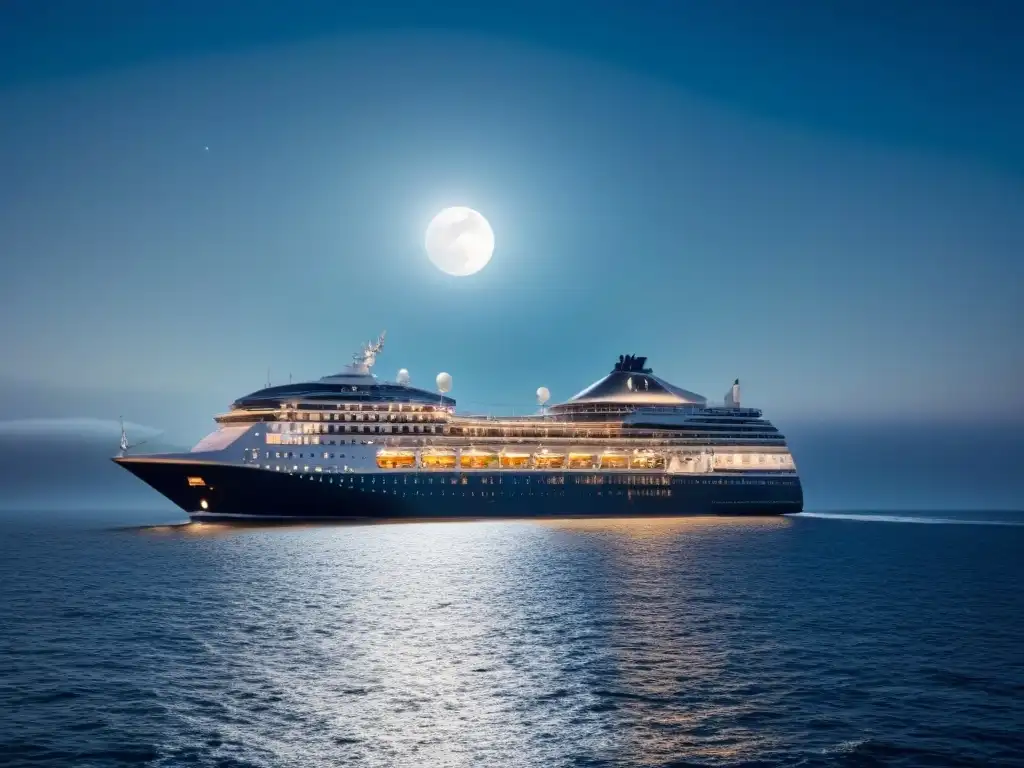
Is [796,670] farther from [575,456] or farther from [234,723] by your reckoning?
[575,456]

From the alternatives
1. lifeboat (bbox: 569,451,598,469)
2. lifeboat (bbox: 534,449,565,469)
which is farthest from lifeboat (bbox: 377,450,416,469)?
lifeboat (bbox: 569,451,598,469)

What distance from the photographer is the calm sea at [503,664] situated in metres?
20.4

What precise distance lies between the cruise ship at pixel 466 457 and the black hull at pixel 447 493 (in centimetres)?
14

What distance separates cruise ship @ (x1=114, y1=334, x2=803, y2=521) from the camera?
81.1m

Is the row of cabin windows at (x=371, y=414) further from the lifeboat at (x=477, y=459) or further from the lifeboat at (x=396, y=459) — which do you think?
the lifeboat at (x=477, y=459)

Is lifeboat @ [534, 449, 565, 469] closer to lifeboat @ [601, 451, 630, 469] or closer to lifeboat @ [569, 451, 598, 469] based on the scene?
lifeboat @ [569, 451, 598, 469]

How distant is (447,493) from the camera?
87562 mm

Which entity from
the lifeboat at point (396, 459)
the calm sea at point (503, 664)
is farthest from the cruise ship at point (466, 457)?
the calm sea at point (503, 664)

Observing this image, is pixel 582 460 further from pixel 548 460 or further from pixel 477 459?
pixel 477 459

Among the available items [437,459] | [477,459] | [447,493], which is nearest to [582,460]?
[477,459]

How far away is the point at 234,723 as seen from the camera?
71.6 ft

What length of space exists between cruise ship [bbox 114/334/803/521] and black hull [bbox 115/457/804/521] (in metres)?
0.14

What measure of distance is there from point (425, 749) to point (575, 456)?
79543mm

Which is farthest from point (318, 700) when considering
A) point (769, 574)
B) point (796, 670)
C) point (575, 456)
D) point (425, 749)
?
point (575, 456)
